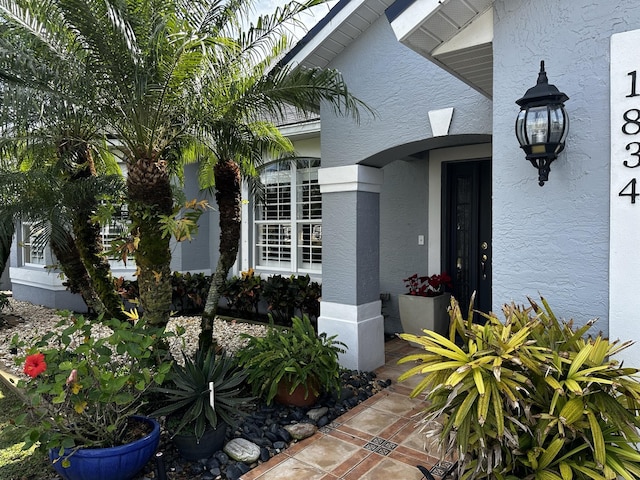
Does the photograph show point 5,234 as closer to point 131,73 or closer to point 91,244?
point 91,244

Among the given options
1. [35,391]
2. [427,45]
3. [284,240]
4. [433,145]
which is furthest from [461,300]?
[35,391]

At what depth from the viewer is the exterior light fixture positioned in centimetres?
326

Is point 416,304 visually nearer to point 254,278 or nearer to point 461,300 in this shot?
point 461,300

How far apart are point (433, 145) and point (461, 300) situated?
353 centimetres

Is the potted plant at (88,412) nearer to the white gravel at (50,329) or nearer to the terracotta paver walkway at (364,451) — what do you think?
the terracotta paver walkway at (364,451)

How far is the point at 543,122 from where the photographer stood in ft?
10.7

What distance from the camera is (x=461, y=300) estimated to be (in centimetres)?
A: 834

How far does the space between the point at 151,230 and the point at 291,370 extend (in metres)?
2.40

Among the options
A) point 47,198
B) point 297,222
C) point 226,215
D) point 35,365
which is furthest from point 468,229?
point 47,198

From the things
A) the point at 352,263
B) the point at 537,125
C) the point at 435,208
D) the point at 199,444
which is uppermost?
the point at 537,125

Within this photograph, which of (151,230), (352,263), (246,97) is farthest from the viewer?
(352,263)

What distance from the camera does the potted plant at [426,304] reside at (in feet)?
25.6

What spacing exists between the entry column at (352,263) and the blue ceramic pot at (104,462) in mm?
3389

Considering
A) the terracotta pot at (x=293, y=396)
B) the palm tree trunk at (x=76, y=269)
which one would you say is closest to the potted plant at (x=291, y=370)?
the terracotta pot at (x=293, y=396)
